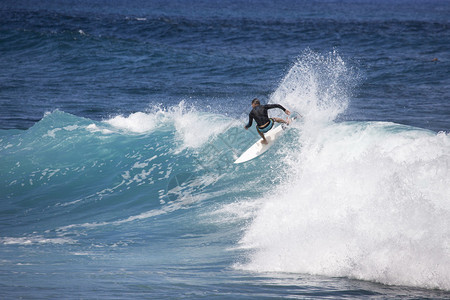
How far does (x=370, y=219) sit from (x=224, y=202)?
383 cm

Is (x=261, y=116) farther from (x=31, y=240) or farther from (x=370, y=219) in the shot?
(x=31, y=240)

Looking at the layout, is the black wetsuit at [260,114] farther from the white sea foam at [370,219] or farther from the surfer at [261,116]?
the white sea foam at [370,219]

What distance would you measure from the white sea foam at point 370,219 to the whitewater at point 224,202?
22mm

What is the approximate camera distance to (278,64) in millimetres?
28953

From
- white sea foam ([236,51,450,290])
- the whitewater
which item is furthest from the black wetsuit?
white sea foam ([236,51,450,290])

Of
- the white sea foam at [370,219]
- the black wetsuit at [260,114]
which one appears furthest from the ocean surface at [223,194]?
the black wetsuit at [260,114]

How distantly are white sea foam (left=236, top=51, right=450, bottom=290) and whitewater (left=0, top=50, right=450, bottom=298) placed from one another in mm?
22

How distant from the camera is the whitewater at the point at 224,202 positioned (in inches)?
285

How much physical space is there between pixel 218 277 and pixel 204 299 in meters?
0.98

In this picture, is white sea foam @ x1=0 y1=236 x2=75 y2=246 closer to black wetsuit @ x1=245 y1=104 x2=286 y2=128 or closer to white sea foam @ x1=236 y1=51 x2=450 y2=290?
white sea foam @ x1=236 y1=51 x2=450 y2=290

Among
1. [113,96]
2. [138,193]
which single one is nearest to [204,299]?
[138,193]

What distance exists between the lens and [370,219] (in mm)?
7840

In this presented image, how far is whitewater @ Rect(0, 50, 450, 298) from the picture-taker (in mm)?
7238

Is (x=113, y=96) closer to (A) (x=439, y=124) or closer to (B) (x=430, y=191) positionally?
(A) (x=439, y=124)
